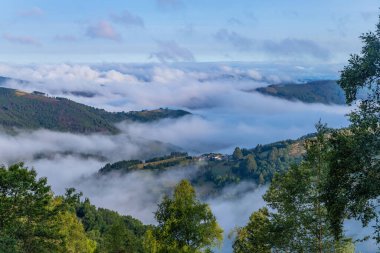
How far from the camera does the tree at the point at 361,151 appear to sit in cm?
2142

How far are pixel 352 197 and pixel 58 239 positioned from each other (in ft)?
92.5

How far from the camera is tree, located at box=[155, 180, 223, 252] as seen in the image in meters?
36.9

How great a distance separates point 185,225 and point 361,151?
19307mm

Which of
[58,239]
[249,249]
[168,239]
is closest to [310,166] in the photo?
[168,239]

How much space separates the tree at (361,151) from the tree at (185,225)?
1565 cm

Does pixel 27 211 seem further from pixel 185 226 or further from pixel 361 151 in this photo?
pixel 361 151

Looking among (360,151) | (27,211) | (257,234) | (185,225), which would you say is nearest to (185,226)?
(185,225)

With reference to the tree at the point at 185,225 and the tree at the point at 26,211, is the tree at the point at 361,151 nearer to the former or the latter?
the tree at the point at 185,225

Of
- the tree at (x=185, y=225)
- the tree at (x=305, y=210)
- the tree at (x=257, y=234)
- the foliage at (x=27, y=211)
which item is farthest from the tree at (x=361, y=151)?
the foliage at (x=27, y=211)

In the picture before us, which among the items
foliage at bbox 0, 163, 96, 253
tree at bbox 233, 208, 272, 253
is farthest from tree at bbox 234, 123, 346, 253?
foliage at bbox 0, 163, 96, 253

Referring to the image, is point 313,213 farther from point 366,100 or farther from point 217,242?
point 366,100

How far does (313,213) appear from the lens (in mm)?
32594

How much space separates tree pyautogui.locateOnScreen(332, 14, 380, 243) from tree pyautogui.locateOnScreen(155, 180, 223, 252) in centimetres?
1565

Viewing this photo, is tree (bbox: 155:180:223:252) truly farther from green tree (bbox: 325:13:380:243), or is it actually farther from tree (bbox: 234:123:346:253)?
green tree (bbox: 325:13:380:243)
